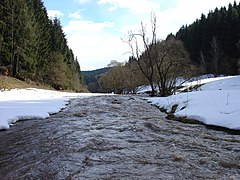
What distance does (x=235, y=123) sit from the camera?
8.76 metres

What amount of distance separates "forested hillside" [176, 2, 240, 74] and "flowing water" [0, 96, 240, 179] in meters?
62.4

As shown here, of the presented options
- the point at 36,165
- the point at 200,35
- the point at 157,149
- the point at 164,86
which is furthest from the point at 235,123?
the point at 200,35

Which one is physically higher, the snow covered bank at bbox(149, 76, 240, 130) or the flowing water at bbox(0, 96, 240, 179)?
the snow covered bank at bbox(149, 76, 240, 130)

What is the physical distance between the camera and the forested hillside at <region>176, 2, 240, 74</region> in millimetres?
69438

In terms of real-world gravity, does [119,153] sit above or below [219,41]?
below

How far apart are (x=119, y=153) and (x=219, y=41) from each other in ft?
241

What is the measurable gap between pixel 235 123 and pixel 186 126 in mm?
1651

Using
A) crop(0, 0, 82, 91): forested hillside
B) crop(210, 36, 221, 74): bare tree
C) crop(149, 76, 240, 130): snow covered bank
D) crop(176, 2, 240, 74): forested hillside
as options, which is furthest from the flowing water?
crop(210, 36, 221, 74): bare tree

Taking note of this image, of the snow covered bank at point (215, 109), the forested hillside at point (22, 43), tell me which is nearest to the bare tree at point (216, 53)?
the forested hillside at point (22, 43)

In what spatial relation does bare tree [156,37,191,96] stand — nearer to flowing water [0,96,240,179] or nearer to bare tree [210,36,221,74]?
flowing water [0,96,240,179]

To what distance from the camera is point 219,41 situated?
73.1 meters

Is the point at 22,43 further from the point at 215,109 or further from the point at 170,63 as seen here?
the point at 215,109

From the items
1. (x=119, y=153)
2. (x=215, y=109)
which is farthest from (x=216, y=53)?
(x=119, y=153)

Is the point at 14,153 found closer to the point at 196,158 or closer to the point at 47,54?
the point at 196,158
